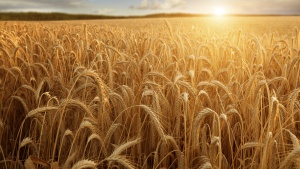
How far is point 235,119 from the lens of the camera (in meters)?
2.01

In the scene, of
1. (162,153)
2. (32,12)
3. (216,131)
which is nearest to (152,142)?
(162,153)

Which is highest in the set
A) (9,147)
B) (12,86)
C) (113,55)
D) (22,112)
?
(113,55)

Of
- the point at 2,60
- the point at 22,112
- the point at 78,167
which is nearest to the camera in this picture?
the point at 78,167

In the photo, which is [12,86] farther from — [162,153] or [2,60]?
[162,153]

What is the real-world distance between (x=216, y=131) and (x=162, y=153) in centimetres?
29

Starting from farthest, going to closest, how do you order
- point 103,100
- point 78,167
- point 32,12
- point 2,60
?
point 32,12 < point 2,60 < point 103,100 < point 78,167

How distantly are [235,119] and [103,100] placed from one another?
1009 millimetres

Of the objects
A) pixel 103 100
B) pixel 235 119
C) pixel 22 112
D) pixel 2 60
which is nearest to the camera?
→ pixel 103 100

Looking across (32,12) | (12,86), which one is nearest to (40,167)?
(12,86)

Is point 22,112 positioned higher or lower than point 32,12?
lower

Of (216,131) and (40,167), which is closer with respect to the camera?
(216,131)

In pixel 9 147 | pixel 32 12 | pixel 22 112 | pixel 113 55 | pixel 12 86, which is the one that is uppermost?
pixel 32 12

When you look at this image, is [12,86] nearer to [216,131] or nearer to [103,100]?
[103,100]

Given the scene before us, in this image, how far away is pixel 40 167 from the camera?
1641 millimetres
